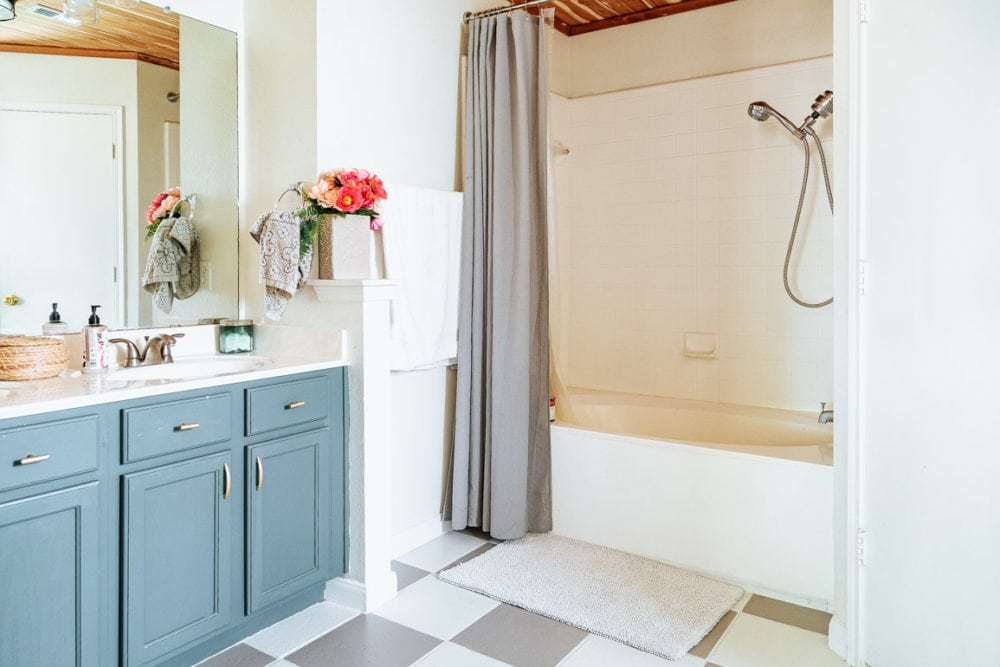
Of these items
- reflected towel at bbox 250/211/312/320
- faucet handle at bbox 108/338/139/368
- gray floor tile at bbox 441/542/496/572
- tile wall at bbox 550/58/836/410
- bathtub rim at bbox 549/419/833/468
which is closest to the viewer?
faucet handle at bbox 108/338/139/368

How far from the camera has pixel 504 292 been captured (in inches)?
118

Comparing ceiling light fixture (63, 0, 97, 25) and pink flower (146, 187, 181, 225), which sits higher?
ceiling light fixture (63, 0, 97, 25)

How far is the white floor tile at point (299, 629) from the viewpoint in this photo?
2213 millimetres

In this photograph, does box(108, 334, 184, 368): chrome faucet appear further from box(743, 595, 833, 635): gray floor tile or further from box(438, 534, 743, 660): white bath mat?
box(743, 595, 833, 635): gray floor tile

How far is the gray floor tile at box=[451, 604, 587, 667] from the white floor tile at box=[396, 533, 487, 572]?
0.47m

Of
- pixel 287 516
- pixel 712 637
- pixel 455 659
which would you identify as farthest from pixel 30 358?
pixel 712 637

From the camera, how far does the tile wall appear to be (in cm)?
326

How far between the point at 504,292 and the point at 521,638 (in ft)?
4.39

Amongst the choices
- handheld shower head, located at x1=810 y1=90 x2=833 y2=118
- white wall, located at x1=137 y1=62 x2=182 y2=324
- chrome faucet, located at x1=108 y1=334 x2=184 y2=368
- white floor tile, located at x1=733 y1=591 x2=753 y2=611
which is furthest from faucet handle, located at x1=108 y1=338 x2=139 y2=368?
handheld shower head, located at x1=810 y1=90 x2=833 y2=118

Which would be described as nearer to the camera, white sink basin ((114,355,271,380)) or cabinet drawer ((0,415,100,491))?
cabinet drawer ((0,415,100,491))

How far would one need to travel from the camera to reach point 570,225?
4031 mm

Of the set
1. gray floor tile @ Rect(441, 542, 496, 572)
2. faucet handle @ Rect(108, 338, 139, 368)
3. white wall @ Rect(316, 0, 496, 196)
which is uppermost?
white wall @ Rect(316, 0, 496, 196)

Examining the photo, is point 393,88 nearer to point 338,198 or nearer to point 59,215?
point 338,198

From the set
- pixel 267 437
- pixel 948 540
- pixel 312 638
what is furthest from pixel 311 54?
pixel 948 540
